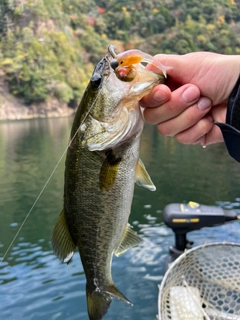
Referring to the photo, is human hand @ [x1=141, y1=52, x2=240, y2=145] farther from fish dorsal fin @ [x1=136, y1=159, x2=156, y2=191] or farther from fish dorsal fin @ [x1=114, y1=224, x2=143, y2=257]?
fish dorsal fin @ [x1=114, y1=224, x2=143, y2=257]

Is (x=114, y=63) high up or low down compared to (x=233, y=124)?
up

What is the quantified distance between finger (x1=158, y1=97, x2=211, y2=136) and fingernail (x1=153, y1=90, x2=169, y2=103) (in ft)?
0.74

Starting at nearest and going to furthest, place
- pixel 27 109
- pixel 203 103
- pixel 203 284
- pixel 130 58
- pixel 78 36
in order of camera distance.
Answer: pixel 130 58, pixel 203 103, pixel 203 284, pixel 27 109, pixel 78 36

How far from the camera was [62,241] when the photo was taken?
1.93 metres

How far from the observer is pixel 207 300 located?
3.83 metres

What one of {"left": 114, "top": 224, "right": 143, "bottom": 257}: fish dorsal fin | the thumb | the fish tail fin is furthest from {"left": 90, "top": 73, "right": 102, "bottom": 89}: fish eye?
the fish tail fin

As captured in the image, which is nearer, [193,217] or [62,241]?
[62,241]

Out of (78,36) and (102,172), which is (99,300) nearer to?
(102,172)

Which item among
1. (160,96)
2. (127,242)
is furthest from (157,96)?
(127,242)

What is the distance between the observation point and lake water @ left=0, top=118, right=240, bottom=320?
15.9 feet

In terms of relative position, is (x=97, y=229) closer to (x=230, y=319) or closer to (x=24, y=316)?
(x=230, y=319)

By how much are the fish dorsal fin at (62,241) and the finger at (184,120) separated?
91 centimetres

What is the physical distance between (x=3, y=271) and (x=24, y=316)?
154cm

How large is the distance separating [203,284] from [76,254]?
9.69 feet
